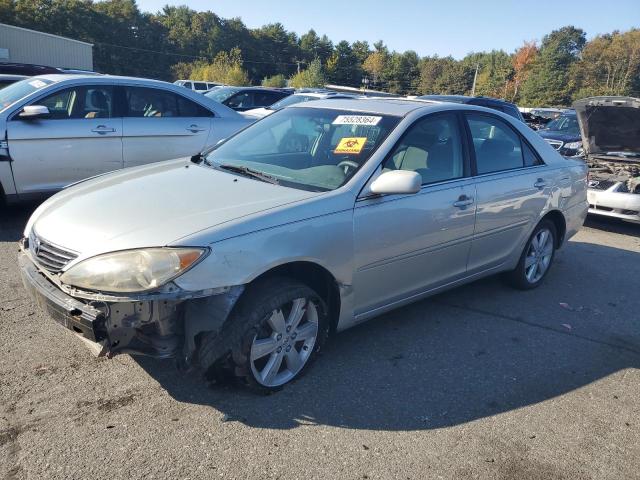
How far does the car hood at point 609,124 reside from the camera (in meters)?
7.63

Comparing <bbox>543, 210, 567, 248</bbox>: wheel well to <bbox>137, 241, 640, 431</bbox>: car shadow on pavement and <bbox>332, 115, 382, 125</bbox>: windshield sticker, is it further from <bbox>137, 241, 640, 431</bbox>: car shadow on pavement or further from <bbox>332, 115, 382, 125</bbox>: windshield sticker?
<bbox>332, 115, 382, 125</bbox>: windshield sticker

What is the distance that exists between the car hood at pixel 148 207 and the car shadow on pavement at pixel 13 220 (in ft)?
7.86

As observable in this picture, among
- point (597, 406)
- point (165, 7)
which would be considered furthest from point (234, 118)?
point (165, 7)

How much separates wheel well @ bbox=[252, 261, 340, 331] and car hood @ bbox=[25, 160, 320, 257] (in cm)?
37

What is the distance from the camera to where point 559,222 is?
17.0ft

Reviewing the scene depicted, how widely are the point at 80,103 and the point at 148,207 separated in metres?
3.85

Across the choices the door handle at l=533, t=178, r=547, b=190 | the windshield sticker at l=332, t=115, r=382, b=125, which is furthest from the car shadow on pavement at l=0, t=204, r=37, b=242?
the door handle at l=533, t=178, r=547, b=190

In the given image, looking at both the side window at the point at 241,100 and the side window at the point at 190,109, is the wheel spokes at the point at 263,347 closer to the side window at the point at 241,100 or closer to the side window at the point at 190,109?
the side window at the point at 190,109

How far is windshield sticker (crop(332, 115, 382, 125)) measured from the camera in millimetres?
3766

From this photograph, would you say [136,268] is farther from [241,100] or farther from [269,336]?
[241,100]

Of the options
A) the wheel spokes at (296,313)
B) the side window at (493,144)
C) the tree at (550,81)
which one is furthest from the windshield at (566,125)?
the tree at (550,81)

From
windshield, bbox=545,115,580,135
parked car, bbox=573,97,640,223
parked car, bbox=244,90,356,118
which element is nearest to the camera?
parked car, bbox=573,97,640,223

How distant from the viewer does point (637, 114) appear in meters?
7.69

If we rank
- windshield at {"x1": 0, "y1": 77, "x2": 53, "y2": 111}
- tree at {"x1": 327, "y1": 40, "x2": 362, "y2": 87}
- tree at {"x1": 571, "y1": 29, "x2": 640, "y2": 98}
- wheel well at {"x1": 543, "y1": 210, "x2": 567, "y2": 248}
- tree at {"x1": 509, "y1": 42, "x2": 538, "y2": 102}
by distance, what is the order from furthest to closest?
tree at {"x1": 327, "y1": 40, "x2": 362, "y2": 87} < tree at {"x1": 509, "y1": 42, "x2": 538, "y2": 102} < tree at {"x1": 571, "y1": 29, "x2": 640, "y2": 98} < windshield at {"x1": 0, "y1": 77, "x2": 53, "y2": 111} < wheel well at {"x1": 543, "y1": 210, "x2": 567, "y2": 248}
